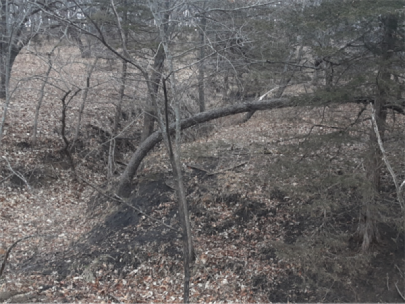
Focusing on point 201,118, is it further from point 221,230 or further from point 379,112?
point 379,112

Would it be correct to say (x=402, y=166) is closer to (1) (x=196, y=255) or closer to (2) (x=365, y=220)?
(2) (x=365, y=220)

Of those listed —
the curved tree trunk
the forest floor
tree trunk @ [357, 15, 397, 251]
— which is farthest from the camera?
the curved tree trunk

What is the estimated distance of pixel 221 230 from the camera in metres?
8.30

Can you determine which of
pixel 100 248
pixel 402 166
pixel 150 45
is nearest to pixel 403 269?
pixel 402 166

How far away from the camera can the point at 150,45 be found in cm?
941

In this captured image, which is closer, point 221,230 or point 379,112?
point 379,112

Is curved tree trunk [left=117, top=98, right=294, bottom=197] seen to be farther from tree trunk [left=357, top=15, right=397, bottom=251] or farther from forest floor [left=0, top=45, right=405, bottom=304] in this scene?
tree trunk [left=357, top=15, right=397, bottom=251]

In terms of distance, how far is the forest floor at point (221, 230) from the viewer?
19.7ft

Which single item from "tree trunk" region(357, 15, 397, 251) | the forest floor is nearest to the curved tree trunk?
the forest floor

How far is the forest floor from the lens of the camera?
6020 millimetres

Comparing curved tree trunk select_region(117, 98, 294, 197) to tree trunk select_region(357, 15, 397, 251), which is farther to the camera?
curved tree trunk select_region(117, 98, 294, 197)

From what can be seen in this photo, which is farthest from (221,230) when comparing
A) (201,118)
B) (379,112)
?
(379,112)

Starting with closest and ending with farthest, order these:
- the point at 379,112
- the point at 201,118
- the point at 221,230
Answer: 1. the point at 379,112
2. the point at 221,230
3. the point at 201,118

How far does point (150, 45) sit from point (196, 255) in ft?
17.0
